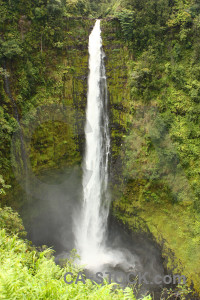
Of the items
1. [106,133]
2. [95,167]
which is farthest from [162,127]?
[95,167]

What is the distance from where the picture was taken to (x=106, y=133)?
528 inches

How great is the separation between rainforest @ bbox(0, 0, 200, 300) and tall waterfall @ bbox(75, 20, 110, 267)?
0.22 ft

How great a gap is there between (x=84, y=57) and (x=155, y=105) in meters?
5.93

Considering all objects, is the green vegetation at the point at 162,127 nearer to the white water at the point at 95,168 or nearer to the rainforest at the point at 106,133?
the rainforest at the point at 106,133

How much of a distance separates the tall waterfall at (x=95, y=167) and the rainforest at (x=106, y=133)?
7 cm

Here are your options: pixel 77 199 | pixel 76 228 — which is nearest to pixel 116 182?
pixel 77 199

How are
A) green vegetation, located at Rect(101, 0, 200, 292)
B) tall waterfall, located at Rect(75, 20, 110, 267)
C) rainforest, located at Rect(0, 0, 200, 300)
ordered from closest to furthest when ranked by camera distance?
green vegetation, located at Rect(101, 0, 200, 292) < rainforest, located at Rect(0, 0, 200, 300) < tall waterfall, located at Rect(75, 20, 110, 267)

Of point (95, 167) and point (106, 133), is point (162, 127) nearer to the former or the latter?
point (106, 133)

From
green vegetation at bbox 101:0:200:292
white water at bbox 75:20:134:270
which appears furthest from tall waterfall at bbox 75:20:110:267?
green vegetation at bbox 101:0:200:292

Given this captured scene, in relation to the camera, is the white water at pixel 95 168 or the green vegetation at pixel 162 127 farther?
the white water at pixel 95 168

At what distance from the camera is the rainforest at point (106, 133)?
1120cm

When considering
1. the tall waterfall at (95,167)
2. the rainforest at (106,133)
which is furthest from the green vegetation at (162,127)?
the tall waterfall at (95,167)

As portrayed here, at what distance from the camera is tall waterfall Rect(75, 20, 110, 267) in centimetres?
1330

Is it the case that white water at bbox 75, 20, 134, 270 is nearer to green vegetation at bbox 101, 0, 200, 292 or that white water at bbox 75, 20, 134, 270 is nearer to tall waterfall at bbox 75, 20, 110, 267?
tall waterfall at bbox 75, 20, 110, 267
